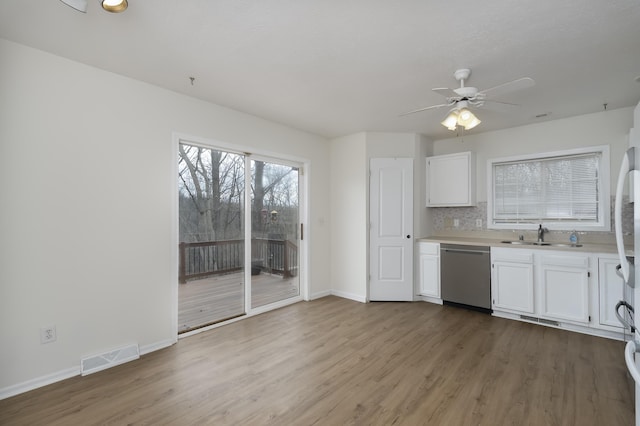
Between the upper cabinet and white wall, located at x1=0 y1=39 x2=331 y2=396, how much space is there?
11.5 feet

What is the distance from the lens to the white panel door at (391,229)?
457 centimetres

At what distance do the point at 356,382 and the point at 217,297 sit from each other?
202 centimetres

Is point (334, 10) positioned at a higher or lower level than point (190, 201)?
higher

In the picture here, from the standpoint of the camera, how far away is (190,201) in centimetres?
334

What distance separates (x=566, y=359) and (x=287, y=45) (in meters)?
3.68

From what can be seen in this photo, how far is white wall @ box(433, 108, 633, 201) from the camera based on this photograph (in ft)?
11.9

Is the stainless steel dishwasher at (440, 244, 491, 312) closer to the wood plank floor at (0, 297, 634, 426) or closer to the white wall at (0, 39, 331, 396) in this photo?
the wood plank floor at (0, 297, 634, 426)

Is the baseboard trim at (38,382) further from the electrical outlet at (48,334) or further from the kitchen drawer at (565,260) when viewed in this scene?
the kitchen drawer at (565,260)

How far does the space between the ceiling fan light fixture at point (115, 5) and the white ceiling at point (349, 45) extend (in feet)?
0.21

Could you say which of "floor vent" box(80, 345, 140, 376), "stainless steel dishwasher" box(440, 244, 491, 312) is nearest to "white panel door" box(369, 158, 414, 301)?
"stainless steel dishwasher" box(440, 244, 491, 312)

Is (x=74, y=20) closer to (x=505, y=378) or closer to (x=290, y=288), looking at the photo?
(x=290, y=288)

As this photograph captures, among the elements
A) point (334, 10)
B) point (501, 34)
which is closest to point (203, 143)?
point (334, 10)

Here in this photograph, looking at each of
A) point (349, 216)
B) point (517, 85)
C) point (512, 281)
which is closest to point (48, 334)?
point (349, 216)

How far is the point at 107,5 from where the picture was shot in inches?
69.6
